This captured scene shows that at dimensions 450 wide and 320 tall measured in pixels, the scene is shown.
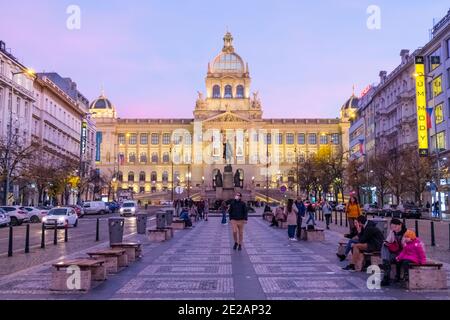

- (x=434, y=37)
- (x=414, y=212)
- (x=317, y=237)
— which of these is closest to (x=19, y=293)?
(x=317, y=237)

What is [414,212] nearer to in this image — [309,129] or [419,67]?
[419,67]

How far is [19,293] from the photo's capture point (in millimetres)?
10375

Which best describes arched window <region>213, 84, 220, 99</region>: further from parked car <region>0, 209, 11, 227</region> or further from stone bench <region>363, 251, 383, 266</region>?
stone bench <region>363, 251, 383, 266</region>

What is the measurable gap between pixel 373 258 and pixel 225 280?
3784 millimetres

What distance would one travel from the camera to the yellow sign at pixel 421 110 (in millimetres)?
53625

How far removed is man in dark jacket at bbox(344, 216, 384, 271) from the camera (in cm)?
1316

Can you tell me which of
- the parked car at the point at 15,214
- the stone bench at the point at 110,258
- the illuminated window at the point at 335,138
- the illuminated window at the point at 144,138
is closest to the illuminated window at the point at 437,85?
the parked car at the point at 15,214

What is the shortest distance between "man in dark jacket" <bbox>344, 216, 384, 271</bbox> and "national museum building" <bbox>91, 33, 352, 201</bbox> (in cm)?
13022

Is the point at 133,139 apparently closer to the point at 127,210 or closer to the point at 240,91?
the point at 240,91

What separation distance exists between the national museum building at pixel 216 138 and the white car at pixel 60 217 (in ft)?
351

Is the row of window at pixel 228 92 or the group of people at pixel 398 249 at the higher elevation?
the row of window at pixel 228 92

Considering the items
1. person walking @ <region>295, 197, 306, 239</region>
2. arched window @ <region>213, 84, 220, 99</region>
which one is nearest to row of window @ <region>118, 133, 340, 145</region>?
arched window @ <region>213, 84, 220, 99</region>

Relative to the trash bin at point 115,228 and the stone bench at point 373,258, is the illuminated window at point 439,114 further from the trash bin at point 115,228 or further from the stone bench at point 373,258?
the stone bench at point 373,258

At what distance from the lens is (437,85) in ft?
196
